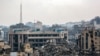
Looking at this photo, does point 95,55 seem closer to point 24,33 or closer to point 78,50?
point 78,50

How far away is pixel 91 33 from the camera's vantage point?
782 centimetres

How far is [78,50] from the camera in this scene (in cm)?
744

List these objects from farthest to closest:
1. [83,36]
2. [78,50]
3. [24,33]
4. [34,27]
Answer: [34,27]
[24,33]
[83,36]
[78,50]

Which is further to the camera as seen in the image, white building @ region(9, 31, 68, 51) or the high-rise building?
white building @ region(9, 31, 68, 51)

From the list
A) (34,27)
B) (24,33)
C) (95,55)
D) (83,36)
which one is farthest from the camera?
(34,27)

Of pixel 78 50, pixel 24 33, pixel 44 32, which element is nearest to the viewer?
pixel 78 50

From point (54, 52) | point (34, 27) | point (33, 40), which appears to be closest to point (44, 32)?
point (33, 40)

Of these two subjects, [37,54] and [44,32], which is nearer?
[37,54]

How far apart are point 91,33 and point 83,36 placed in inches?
14.0

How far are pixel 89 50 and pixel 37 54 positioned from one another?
1.13 meters

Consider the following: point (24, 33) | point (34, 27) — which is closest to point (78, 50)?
point (24, 33)

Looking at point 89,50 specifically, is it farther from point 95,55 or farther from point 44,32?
point 44,32

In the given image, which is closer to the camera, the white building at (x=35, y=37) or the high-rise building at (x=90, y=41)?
the high-rise building at (x=90, y=41)

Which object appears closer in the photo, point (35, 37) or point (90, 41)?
point (90, 41)
